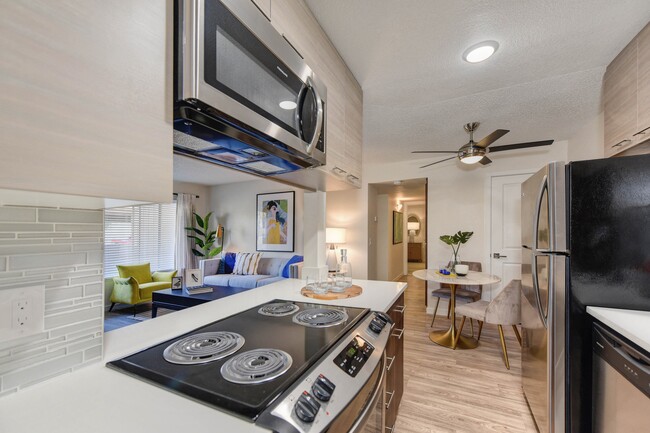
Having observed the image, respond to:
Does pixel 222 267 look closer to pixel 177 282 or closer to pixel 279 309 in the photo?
pixel 177 282

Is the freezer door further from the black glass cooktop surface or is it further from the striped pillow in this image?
the striped pillow

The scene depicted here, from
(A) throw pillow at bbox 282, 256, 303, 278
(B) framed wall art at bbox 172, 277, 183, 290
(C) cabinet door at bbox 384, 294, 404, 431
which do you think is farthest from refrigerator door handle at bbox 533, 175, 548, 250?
(B) framed wall art at bbox 172, 277, 183, 290

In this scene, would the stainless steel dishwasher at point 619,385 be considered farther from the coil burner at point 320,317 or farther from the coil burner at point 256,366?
the coil burner at point 256,366

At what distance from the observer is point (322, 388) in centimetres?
68

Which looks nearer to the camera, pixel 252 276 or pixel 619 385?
pixel 619 385

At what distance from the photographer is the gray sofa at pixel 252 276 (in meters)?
4.10

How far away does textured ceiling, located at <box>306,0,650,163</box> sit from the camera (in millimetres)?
1298

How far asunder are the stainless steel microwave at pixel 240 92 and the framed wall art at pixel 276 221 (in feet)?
12.9

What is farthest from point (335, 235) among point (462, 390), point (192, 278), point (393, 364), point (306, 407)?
point (306, 407)

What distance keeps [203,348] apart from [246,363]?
0.19 meters

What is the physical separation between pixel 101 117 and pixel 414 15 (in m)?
1.42

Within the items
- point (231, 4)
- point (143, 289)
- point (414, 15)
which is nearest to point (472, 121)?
point (414, 15)

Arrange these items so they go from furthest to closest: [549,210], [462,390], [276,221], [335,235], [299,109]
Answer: [276,221]
[335,235]
[462,390]
[549,210]
[299,109]

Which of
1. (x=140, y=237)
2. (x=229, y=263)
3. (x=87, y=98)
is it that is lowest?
(x=229, y=263)
